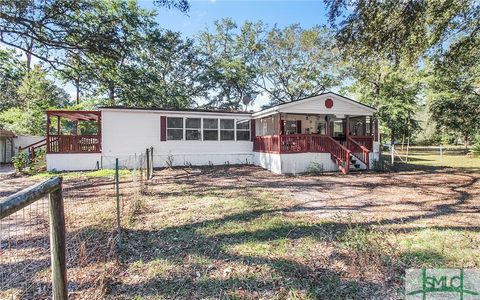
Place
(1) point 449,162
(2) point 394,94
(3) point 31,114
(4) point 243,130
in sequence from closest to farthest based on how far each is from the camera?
(4) point 243,130, (1) point 449,162, (2) point 394,94, (3) point 31,114

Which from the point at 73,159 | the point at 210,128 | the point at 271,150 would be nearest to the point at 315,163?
the point at 271,150

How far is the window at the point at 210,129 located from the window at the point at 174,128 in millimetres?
1251

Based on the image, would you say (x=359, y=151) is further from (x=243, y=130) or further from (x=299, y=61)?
(x=299, y=61)

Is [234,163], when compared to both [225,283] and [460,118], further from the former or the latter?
[225,283]

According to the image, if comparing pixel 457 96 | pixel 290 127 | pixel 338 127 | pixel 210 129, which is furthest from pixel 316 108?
pixel 457 96

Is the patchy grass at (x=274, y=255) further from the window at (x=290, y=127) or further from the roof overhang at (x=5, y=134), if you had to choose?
the roof overhang at (x=5, y=134)

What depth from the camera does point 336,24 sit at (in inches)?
324

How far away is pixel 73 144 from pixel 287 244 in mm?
12574

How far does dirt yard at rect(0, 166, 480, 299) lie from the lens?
2.80m

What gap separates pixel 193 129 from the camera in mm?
14758

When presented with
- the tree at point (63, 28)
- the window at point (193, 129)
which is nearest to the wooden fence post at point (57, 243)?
the tree at point (63, 28)

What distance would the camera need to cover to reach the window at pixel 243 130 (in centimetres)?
1573

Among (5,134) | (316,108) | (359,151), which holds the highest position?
(316,108)

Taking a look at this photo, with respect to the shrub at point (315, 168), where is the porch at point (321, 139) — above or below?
above
